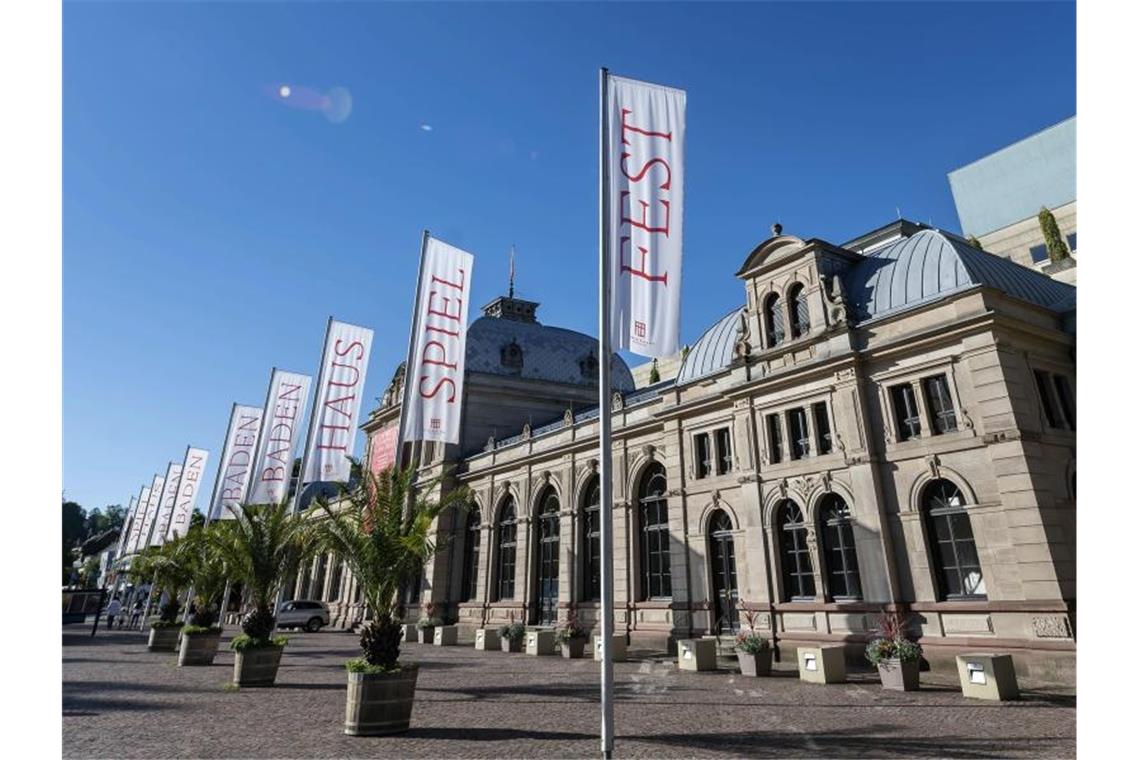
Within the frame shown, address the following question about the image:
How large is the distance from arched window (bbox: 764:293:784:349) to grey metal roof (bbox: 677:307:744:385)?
2.40 metres

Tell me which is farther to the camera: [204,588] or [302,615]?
[302,615]

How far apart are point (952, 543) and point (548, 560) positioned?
75.2ft

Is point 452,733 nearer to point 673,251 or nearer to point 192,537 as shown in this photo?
point 673,251

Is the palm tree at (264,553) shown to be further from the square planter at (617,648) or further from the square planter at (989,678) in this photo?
the square planter at (989,678)

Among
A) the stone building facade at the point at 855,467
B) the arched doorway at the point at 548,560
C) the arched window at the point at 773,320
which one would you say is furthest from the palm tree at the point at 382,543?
the arched doorway at the point at 548,560

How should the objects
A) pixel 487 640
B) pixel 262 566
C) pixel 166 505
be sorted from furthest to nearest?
1. pixel 166 505
2. pixel 487 640
3. pixel 262 566

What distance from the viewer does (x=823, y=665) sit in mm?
18875

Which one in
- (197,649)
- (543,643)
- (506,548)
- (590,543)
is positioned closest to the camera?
(197,649)

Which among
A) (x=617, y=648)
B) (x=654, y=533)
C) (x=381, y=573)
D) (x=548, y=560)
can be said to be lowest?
(x=617, y=648)

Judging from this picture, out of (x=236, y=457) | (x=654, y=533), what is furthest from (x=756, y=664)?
(x=236, y=457)

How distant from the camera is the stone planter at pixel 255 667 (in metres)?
19.2

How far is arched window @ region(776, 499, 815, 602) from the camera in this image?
2398cm

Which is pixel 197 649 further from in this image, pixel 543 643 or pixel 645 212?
pixel 645 212

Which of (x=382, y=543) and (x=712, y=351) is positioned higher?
(x=712, y=351)
